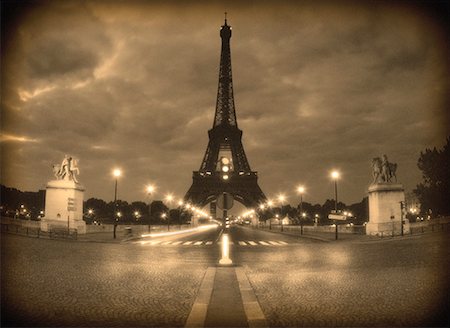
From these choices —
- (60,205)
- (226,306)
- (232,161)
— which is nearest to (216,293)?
(226,306)

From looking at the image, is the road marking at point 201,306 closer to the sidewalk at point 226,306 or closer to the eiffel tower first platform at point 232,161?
the sidewalk at point 226,306

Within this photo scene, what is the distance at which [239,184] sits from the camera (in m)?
82.3

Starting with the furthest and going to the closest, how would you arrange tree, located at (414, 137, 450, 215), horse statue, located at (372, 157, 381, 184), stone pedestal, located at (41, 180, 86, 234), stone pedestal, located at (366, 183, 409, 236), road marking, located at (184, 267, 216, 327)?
1. tree, located at (414, 137, 450, 215)
2. stone pedestal, located at (41, 180, 86, 234)
3. horse statue, located at (372, 157, 381, 184)
4. stone pedestal, located at (366, 183, 409, 236)
5. road marking, located at (184, 267, 216, 327)

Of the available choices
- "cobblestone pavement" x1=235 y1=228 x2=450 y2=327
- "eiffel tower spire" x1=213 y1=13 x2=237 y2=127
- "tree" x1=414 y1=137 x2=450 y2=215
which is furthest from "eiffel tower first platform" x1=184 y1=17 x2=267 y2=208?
"cobblestone pavement" x1=235 y1=228 x2=450 y2=327

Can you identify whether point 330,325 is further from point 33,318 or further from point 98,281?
point 98,281

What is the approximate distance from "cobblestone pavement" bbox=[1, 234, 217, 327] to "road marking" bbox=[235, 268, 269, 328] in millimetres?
1129

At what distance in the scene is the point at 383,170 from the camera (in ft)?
114

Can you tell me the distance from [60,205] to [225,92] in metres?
60.4

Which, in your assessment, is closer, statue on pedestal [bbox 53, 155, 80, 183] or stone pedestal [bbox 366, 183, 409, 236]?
stone pedestal [bbox 366, 183, 409, 236]

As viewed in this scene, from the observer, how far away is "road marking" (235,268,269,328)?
663cm

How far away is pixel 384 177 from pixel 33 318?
3301cm

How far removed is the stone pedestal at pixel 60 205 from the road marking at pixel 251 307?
28919mm

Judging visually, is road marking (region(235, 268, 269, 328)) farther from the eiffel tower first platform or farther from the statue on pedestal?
the eiffel tower first platform

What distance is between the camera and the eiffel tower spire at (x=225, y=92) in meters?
88.9
